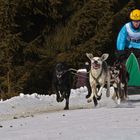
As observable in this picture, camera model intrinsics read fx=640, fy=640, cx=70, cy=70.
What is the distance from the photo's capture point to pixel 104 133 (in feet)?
30.5

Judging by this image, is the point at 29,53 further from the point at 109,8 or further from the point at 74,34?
the point at 109,8

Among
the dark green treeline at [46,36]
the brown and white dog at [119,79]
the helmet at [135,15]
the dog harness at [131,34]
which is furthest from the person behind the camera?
the dark green treeline at [46,36]

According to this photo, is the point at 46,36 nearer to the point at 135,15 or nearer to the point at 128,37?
the point at 128,37

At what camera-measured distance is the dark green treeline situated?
23.2 metres

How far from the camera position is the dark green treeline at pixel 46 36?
76.0 feet

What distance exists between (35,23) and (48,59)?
1841mm

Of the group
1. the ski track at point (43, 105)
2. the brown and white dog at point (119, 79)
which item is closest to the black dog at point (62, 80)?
the ski track at point (43, 105)

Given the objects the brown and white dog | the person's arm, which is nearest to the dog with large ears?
the brown and white dog

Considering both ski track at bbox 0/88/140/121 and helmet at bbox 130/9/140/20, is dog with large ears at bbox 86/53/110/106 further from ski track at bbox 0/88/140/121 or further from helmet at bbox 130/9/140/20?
helmet at bbox 130/9/140/20

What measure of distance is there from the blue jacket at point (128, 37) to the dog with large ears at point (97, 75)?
166 centimetres

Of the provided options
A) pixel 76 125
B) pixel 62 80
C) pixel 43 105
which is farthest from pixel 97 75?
pixel 76 125

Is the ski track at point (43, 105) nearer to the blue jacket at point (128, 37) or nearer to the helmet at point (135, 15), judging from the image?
the blue jacket at point (128, 37)

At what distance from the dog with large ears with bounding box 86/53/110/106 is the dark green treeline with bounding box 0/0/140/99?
29.4 ft

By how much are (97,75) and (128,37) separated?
7.32ft
